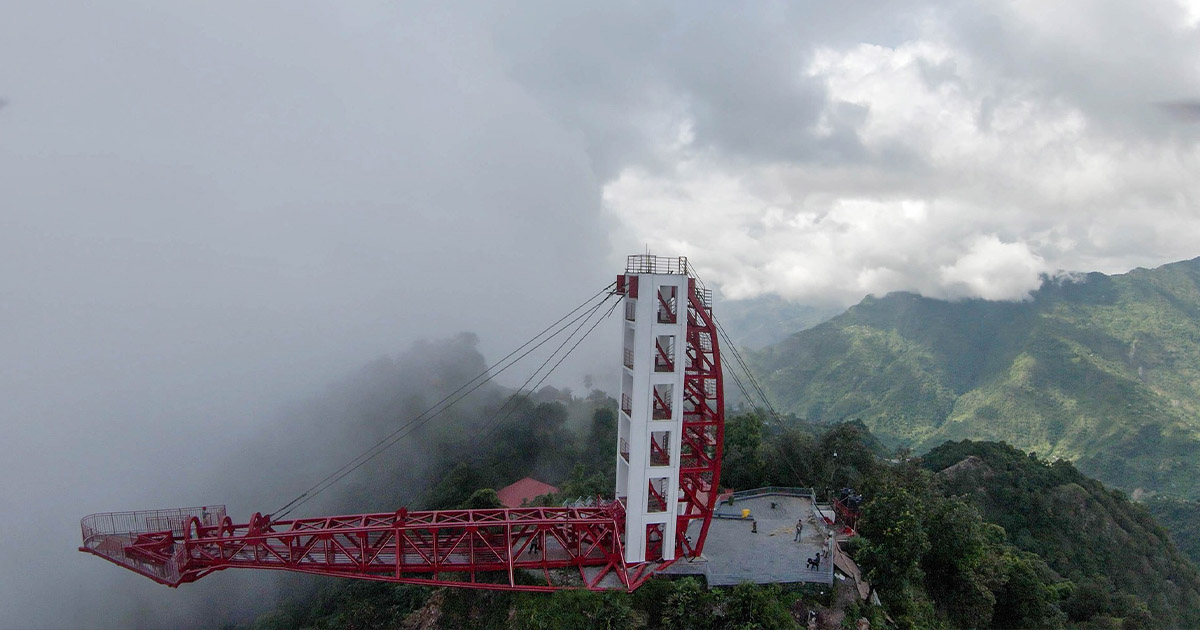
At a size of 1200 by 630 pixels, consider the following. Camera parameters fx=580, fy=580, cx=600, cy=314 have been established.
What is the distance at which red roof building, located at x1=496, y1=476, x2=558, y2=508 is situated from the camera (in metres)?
49.1

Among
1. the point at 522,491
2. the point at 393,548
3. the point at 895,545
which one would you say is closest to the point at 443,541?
the point at 393,548

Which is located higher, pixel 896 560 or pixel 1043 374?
pixel 1043 374

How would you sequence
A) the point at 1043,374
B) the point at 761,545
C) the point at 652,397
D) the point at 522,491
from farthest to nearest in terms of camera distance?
1. the point at 1043,374
2. the point at 522,491
3. the point at 761,545
4. the point at 652,397

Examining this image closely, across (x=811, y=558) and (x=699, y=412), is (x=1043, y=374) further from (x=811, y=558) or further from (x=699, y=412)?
(x=699, y=412)

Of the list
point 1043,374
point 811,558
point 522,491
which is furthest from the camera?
point 1043,374

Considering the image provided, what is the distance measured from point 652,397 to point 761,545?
9.46m

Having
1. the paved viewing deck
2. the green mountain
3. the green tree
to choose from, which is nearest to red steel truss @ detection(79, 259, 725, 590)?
the paved viewing deck

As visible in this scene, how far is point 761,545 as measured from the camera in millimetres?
25656

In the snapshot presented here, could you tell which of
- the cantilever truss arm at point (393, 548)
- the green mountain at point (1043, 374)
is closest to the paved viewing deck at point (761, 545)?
the cantilever truss arm at point (393, 548)

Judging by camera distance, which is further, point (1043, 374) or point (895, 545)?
point (1043, 374)

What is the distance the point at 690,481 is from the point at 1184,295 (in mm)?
156641

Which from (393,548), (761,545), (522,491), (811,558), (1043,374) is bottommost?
(522,491)

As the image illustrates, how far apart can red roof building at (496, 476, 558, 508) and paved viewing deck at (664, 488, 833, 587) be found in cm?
2316

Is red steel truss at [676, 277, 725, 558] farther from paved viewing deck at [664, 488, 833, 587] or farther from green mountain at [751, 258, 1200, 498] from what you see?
green mountain at [751, 258, 1200, 498]
